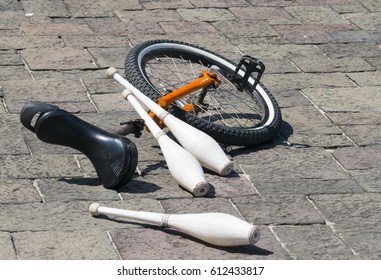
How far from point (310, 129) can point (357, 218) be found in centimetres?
115

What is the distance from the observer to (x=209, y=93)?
6242 mm

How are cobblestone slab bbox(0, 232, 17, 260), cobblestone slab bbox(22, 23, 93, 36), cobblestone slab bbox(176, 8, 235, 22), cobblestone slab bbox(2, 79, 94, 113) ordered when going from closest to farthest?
1. cobblestone slab bbox(0, 232, 17, 260)
2. cobblestone slab bbox(2, 79, 94, 113)
3. cobblestone slab bbox(22, 23, 93, 36)
4. cobblestone slab bbox(176, 8, 235, 22)

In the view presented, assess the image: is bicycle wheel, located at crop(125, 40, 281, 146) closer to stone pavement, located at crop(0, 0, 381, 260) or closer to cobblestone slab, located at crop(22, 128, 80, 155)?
stone pavement, located at crop(0, 0, 381, 260)

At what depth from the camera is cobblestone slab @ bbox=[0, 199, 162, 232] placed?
477 cm

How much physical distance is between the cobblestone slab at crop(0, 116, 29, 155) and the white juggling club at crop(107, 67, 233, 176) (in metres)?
0.75

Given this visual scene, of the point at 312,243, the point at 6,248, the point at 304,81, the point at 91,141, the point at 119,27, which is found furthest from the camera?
the point at 119,27

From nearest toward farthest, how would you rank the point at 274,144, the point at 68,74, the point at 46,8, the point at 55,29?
the point at 274,144, the point at 68,74, the point at 55,29, the point at 46,8

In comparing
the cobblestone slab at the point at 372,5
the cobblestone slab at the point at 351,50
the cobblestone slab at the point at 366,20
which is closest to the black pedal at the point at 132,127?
the cobblestone slab at the point at 351,50

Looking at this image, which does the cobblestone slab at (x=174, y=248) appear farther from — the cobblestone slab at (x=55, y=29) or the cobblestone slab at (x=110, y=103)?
the cobblestone slab at (x=55, y=29)

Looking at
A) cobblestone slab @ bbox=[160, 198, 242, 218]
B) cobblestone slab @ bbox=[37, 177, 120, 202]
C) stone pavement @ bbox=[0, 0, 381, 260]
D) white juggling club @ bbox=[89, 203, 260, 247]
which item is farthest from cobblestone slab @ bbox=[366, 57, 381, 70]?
white juggling club @ bbox=[89, 203, 260, 247]

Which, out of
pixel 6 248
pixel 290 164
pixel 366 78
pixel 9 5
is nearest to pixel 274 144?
pixel 290 164

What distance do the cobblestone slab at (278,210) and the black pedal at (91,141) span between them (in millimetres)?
579

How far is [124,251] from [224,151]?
1.28m

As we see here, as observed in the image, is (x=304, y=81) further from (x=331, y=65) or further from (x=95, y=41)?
(x=95, y=41)
